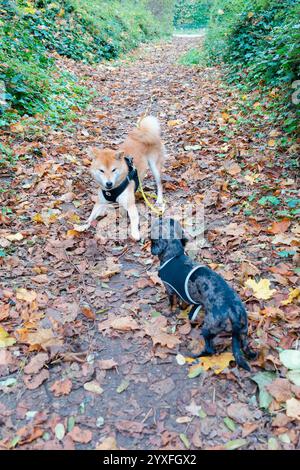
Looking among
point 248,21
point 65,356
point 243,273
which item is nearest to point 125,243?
point 243,273

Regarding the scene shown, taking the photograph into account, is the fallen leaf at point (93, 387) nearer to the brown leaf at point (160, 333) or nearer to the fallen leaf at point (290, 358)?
the brown leaf at point (160, 333)

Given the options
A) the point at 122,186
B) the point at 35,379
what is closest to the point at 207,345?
the point at 35,379

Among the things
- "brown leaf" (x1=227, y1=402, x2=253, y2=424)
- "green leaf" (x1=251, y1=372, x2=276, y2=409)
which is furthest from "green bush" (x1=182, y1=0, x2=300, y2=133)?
"brown leaf" (x1=227, y1=402, x2=253, y2=424)

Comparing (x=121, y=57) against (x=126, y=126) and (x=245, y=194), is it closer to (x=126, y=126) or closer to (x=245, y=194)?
(x=126, y=126)

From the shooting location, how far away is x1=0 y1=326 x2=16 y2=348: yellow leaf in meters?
3.59

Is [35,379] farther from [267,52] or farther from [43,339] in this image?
[267,52]

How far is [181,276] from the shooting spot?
3.63 meters

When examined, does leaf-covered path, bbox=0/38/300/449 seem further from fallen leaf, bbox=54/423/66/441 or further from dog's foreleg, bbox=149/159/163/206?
dog's foreleg, bbox=149/159/163/206

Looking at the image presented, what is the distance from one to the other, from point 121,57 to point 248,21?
8.66 meters

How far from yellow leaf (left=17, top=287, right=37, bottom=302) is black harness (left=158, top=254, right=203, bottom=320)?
1440 millimetres

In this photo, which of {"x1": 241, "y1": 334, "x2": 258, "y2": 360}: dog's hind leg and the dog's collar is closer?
{"x1": 241, "y1": 334, "x2": 258, "y2": 360}: dog's hind leg

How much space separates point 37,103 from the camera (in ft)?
28.3

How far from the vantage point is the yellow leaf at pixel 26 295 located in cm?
412
